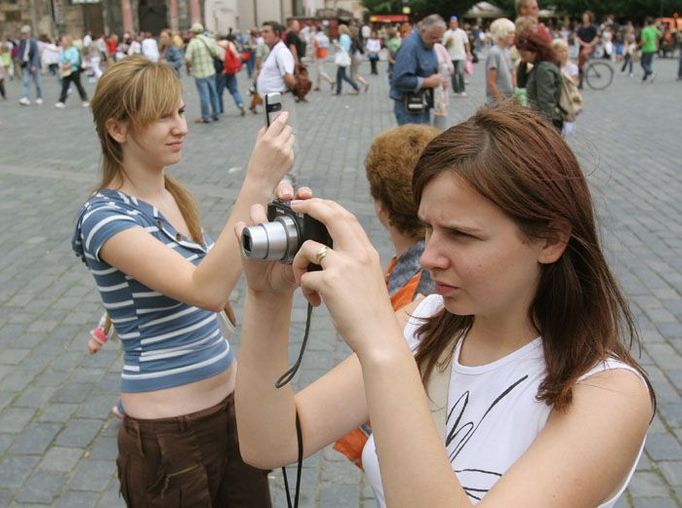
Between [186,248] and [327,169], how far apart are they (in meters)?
7.56

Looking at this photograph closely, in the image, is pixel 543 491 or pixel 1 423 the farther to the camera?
pixel 1 423

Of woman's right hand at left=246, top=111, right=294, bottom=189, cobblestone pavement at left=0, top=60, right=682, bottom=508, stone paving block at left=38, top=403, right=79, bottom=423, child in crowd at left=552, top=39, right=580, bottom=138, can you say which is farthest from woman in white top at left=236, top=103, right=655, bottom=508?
child in crowd at left=552, top=39, right=580, bottom=138

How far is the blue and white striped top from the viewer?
7.19 ft

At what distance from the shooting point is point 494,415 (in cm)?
139

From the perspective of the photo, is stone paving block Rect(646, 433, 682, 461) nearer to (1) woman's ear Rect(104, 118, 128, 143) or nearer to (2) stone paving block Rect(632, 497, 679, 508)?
(2) stone paving block Rect(632, 497, 679, 508)

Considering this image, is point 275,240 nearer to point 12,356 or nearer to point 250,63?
point 12,356

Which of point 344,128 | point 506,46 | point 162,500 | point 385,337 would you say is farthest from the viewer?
point 344,128

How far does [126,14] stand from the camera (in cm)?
5016

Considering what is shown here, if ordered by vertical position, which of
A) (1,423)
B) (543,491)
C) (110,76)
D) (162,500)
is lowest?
(1,423)

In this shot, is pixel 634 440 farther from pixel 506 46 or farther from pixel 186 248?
pixel 506 46

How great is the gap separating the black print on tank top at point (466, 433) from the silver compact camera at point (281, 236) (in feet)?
1.42

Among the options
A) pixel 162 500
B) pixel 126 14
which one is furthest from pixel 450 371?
pixel 126 14

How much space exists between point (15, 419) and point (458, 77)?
14549 mm

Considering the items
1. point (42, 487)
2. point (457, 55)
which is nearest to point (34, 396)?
point (42, 487)
